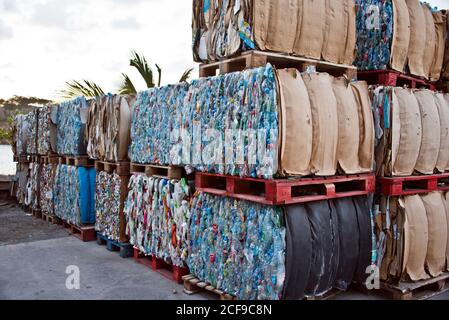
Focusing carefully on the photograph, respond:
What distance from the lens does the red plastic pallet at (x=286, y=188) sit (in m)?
3.21

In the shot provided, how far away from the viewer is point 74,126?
6.65m

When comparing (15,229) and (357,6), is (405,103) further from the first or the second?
(15,229)

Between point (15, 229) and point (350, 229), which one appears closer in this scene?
point (350, 229)

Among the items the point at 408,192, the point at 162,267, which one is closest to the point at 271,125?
the point at 408,192

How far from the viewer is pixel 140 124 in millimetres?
5082

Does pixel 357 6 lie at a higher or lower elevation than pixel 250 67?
higher

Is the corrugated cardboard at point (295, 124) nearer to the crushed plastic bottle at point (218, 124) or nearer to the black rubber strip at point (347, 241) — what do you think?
the crushed plastic bottle at point (218, 124)

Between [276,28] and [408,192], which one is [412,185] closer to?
[408,192]

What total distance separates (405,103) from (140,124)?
293cm

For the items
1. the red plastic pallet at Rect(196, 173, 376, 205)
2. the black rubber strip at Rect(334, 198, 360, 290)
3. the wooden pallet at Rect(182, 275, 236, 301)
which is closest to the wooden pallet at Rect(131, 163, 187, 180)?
the red plastic pallet at Rect(196, 173, 376, 205)

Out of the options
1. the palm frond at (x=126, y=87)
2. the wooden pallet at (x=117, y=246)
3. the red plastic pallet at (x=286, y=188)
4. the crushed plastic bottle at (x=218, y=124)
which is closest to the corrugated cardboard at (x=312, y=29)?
the crushed plastic bottle at (x=218, y=124)

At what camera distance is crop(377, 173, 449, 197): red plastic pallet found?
13.4 feet

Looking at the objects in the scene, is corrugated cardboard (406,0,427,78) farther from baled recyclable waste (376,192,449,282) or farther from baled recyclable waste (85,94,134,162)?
baled recyclable waste (85,94,134,162)
